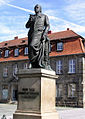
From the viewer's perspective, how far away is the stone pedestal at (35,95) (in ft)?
28.5

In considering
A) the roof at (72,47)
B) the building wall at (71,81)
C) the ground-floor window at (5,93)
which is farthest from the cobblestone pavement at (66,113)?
the ground-floor window at (5,93)

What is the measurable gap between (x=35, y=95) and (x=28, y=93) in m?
0.29

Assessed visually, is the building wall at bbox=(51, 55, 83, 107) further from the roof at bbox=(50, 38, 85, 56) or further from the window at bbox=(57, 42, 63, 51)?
the window at bbox=(57, 42, 63, 51)

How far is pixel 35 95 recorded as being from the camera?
8758 mm

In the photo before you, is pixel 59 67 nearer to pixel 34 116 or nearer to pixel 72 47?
pixel 72 47

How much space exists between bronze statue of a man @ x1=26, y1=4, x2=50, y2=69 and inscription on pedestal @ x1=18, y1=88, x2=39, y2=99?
95 cm

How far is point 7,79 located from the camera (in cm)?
4222

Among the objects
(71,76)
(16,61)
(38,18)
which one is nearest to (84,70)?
(71,76)

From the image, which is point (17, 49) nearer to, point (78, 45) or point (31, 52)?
point (78, 45)

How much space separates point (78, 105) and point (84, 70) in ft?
14.6

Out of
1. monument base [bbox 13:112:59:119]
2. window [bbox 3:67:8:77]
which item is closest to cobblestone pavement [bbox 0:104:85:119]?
monument base [bbox 13:112:59:119]

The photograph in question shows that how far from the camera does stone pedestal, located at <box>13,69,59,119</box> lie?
28.5 feet

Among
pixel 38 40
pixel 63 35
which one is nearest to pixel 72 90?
pixel 63 35

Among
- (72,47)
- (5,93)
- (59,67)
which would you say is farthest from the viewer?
(5,93)
